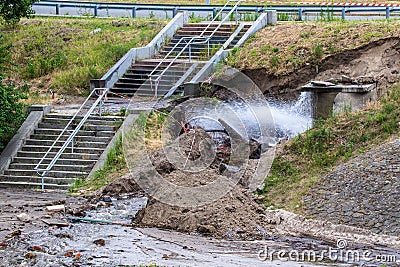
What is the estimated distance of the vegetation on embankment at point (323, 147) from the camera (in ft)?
69.1

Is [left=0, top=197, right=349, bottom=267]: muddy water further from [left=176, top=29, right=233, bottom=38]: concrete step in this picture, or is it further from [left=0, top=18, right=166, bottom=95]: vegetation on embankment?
[left=176, top=29, right=233, bottom=38]: concrete step

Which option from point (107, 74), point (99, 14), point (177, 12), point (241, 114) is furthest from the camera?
point (99, 14)

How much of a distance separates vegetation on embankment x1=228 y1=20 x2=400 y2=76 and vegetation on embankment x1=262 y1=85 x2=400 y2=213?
506 centimetres

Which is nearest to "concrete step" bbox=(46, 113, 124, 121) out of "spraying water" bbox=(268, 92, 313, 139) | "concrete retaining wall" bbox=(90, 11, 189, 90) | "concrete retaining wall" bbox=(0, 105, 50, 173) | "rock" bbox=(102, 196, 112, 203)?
"concrete retaining wall" bbox=(0, 105, 50, 173)

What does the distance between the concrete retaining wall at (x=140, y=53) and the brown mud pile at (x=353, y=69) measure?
4.90 meters

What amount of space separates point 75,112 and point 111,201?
6.60 metres

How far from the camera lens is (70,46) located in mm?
33719

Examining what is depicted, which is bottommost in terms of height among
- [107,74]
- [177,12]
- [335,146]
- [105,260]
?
[105,260]

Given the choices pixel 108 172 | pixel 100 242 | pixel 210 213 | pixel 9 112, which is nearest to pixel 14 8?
pixel 9 112

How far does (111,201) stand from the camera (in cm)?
2127

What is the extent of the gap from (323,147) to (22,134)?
348 inches

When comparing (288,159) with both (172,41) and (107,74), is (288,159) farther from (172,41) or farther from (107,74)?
(172,41)

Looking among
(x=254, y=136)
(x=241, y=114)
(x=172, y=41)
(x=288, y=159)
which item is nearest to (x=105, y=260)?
(x=288, y=159)

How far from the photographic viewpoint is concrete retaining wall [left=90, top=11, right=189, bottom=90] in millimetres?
29656
